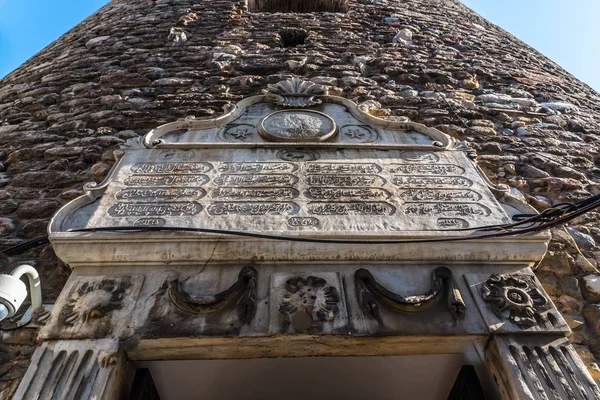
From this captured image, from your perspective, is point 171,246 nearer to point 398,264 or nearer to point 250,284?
point 250,284

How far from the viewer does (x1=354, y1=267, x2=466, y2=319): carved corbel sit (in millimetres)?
1673

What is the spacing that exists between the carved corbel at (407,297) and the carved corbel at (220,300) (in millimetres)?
490

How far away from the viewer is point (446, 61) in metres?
3.93

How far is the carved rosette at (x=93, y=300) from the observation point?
166 cm

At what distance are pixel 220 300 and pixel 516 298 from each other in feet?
4.39

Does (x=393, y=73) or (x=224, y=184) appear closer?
(x=224, y=184)

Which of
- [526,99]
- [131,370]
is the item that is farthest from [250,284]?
[526,99]

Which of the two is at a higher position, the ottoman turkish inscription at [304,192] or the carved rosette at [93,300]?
the ottoman turkish inscription at [304,192]

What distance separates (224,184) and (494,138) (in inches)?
82.7

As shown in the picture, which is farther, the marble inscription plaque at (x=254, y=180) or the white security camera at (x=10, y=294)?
the marble inscription plaque at (x=254, y=180)

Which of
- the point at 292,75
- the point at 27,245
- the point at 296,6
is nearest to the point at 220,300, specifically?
the point at 27,245

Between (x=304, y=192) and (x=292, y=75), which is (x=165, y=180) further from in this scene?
(x=292, y=75)

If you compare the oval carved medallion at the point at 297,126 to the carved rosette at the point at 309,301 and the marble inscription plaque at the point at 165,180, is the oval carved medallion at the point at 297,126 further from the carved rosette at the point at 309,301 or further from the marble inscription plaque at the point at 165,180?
the carved rosette at the point at 309,301

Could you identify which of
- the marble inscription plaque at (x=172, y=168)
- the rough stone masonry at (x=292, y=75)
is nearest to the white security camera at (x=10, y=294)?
the rough stone masonry at (x=292, y=75)
